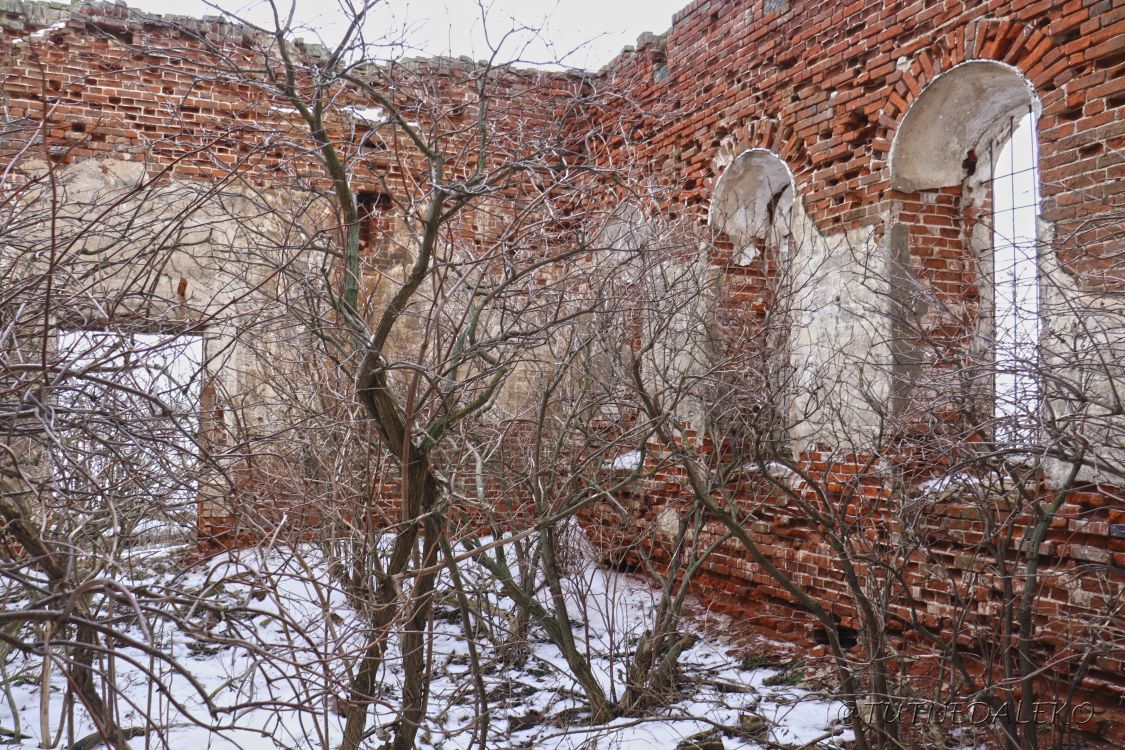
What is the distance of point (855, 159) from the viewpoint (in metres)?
6.11

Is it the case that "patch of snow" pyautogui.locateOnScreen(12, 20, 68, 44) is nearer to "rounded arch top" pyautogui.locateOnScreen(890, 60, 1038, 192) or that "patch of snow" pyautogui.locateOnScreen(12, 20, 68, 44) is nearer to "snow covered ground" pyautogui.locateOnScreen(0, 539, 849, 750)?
"snow covered ground" pyautogui.locateOnScreen(0, 539, 849, 750)

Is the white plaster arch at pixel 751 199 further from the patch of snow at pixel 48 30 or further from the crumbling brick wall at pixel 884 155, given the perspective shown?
the patch of snow at pixel 48 30

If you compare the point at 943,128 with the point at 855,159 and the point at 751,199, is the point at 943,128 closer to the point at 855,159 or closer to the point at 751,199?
the point at 855,159

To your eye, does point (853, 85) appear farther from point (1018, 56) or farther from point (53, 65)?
point (53, 65)

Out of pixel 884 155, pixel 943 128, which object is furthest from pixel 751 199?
pixel 943 128

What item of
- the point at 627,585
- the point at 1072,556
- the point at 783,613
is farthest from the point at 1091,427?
the point at 627,585

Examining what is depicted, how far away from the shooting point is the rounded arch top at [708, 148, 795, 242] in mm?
7277

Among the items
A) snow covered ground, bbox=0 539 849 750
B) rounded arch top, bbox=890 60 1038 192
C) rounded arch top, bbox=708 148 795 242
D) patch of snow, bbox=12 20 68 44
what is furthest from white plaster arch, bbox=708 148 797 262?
patch of snow, bbox=12 20 68 44

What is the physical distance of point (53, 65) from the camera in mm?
8258

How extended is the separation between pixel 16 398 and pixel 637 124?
703 centimetres

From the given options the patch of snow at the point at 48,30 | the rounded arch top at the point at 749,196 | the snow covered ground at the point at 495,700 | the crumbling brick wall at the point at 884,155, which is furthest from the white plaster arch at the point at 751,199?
the patch of snow at the point at 48,30

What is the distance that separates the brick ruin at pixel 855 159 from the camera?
4477 mm

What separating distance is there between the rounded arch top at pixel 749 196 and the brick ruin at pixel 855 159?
2 cm

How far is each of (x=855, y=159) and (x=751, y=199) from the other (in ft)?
5.04
